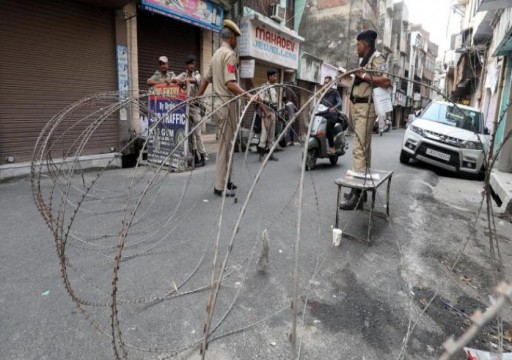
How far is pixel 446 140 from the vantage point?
731cm

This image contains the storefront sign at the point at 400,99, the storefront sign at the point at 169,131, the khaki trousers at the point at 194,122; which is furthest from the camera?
the storefront sign at the point at 400,99

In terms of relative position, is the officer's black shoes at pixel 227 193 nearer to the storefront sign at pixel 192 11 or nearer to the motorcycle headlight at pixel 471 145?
the storefront sign at pixel 192 11

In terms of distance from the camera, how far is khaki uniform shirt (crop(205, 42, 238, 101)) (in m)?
4.23

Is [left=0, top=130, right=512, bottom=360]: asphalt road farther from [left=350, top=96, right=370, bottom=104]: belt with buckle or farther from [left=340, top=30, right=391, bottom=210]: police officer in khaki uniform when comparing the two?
[left=350, top=96, right=370, bottom=104]: belt with buckle

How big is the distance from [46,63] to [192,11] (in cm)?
400

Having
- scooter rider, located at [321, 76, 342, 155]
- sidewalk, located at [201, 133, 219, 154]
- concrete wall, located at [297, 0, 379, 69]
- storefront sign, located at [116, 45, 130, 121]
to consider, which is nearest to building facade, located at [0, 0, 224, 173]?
storefront sign, located at [116, 45, 130, 121]

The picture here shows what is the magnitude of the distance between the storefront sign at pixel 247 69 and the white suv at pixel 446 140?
18.5 feet

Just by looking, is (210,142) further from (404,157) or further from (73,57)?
(404,157)

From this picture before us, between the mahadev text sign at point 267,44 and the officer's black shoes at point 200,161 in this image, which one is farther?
the mahadev text sign at point 267,44

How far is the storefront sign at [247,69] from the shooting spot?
11.2 m

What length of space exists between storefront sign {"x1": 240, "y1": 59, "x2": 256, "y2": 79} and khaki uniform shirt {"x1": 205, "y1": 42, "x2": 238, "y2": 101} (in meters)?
7.12

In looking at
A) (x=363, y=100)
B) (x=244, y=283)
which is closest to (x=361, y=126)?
(x=363, y=100)

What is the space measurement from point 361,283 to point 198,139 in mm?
5294

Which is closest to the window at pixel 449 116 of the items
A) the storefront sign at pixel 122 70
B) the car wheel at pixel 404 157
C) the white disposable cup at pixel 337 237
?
the car wheel at pixel 404 157
